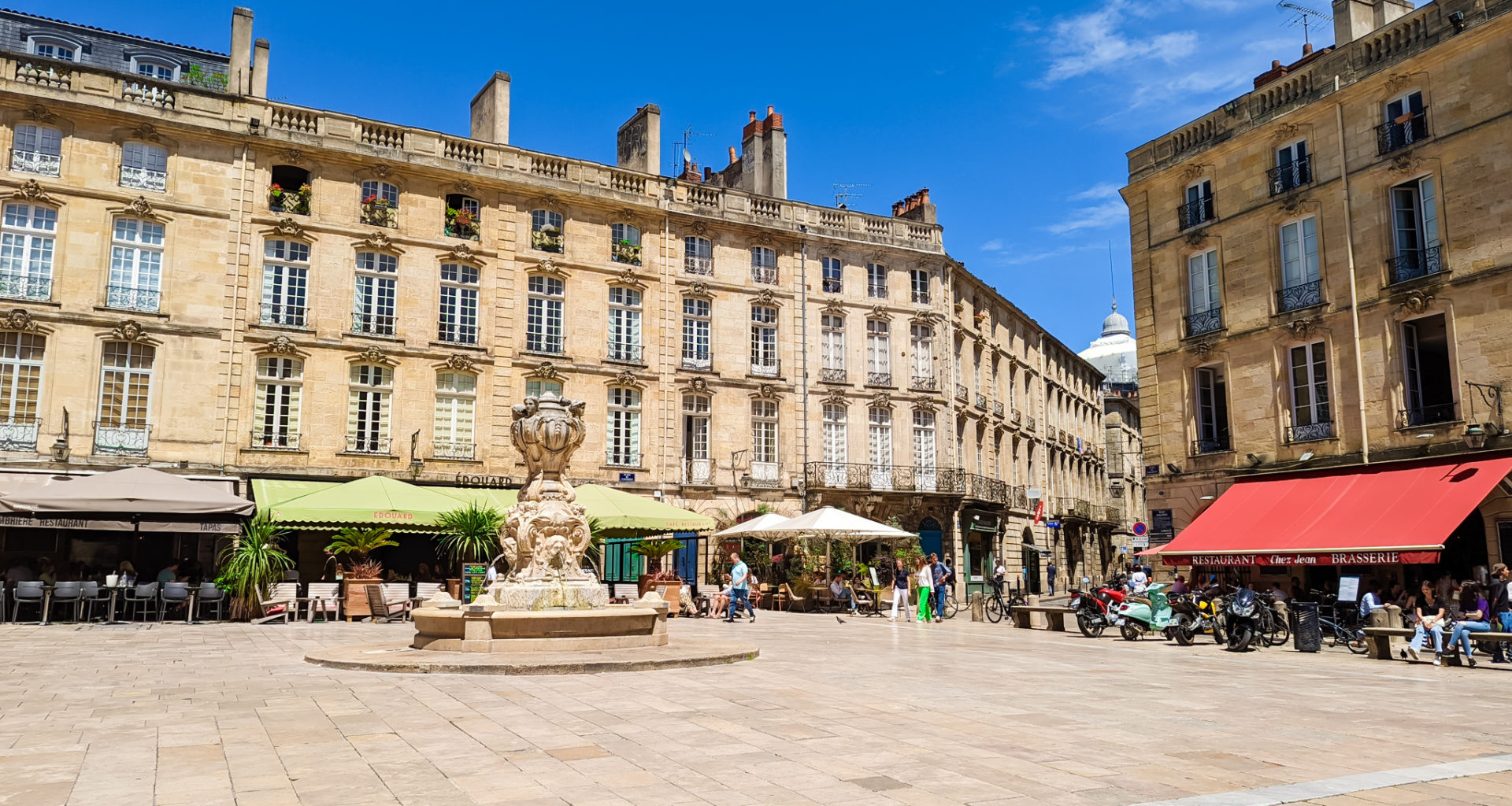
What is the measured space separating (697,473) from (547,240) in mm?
7123

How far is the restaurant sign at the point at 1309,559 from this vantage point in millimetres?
15078

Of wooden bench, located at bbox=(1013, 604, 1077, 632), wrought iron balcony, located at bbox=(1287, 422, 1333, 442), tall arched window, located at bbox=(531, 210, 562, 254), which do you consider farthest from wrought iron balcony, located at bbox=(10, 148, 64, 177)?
wrought iron balcony, located at bbox=(1287, 422, 1333, 442)

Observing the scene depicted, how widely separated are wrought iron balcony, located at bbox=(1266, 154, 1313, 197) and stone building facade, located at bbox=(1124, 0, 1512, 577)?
1.3 inches

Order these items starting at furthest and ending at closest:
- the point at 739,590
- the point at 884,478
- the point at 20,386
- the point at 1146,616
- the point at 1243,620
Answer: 1. the point at 884,478
2. the point at 20,386
3. the point at 739,590
4. the point at 1146,616
5. the point at 1243,620

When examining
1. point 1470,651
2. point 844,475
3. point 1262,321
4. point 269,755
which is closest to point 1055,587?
point 844,475

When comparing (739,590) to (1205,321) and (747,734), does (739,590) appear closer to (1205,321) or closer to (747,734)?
(1205,321)

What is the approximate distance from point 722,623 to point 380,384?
35.7 ft

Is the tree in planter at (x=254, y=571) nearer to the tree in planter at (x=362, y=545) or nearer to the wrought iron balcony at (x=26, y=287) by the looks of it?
the tree in planter at (x=362, y=545)

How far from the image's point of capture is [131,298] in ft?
76.9

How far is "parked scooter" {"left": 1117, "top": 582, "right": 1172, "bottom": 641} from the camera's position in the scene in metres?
16.7

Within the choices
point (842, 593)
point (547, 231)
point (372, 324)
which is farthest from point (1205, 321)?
point (372, 324)

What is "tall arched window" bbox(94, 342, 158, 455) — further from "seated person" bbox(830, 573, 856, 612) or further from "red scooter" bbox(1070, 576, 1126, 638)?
"red scooter" bbox(1070, 576, 1126, 638)

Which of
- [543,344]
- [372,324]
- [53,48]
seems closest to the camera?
[372,324]

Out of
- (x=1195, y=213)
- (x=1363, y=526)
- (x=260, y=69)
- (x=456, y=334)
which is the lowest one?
(x=1363, y=526)
